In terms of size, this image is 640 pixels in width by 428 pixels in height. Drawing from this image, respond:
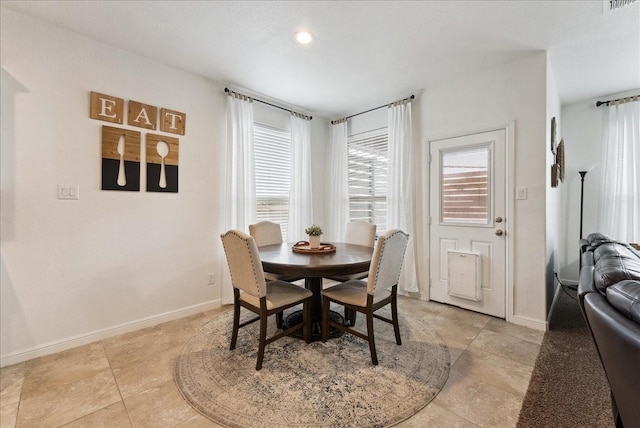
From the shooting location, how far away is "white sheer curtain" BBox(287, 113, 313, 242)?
13.1 ft

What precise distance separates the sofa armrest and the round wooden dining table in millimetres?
1299

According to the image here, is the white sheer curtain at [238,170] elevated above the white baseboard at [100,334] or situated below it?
above

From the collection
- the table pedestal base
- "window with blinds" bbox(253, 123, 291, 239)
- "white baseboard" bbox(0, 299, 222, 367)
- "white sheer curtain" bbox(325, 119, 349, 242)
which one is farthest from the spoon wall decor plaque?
"white sheer curtain" bbox(325, 119, 349, 242)

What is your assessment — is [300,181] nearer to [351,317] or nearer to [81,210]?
[351,317]

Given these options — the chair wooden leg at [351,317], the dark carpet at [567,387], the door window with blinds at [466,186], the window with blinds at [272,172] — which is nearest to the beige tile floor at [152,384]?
the dark carpet at [567,387]

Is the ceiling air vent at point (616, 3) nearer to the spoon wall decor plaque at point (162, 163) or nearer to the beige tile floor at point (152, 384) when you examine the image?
the beige tile floor at point (152, 384)

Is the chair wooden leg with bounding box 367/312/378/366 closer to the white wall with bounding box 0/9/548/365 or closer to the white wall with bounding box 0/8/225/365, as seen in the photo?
the white wall with bounding box 0/9/548/365

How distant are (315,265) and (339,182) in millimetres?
2535

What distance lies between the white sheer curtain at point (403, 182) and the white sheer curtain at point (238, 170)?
5.90 ft

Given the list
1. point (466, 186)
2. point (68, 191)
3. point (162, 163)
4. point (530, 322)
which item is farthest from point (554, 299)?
point (68, 191)

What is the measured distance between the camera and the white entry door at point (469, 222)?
2.92 m

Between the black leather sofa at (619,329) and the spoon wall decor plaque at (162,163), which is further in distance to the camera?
the spoon wall decor plaque at (162,163)

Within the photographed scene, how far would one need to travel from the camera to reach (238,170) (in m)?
3.34

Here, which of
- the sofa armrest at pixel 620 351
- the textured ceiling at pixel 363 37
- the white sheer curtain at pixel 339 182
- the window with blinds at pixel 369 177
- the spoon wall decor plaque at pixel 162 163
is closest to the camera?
the sofa armrest at pixel 620 351
